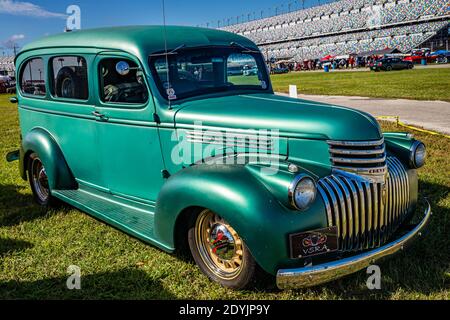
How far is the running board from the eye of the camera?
375 cm

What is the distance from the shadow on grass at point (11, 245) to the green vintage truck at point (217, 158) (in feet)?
2.01

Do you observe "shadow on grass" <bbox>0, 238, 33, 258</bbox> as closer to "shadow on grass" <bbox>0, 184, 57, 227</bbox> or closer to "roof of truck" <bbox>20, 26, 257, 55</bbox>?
"shadow on grass" <bbox>0, 184, 57, 227</bbox>

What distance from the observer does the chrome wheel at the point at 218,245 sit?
10.2 ft

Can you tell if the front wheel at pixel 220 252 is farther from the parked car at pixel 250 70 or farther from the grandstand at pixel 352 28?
the grandstand at pixel 352 28

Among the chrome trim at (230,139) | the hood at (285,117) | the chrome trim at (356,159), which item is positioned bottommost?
the chrome trim at (356,159)

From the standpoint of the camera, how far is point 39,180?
5465 millimetres

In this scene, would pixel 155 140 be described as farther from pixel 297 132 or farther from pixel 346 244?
pixel 346 244

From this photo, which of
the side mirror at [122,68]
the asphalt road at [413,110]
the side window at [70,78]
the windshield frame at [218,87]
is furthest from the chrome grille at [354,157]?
the asphalt road at [413,110]

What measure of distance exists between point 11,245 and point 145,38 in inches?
92.9

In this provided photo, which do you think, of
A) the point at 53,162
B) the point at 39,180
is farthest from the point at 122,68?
the point at 39,180

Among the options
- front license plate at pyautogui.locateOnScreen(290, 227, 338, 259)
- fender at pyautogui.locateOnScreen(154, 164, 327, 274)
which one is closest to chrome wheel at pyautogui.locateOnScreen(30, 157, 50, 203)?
fender at pyautogui.locateOnScreen(154, 164, 327, 274)

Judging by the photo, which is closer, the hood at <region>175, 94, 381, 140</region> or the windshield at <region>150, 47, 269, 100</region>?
the hood at <region>175, 94, 381, 140</region>

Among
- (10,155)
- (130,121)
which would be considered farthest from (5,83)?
(130,121)

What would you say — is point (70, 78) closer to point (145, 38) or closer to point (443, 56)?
point (145, 38)
